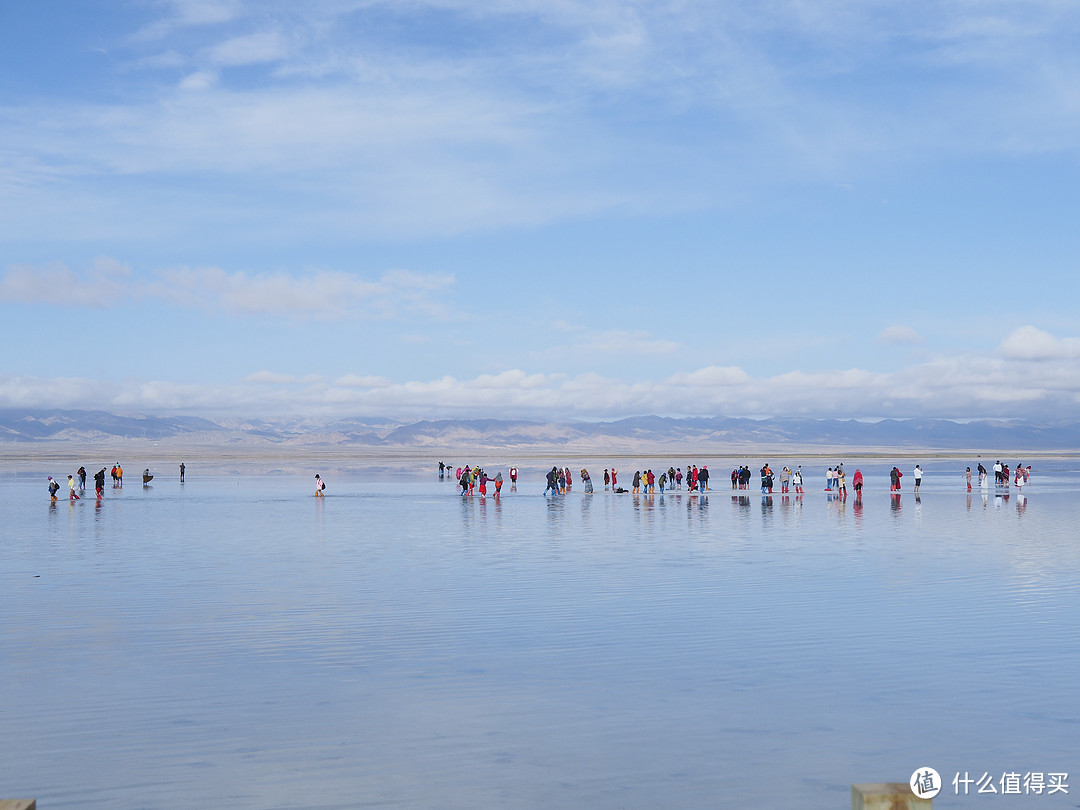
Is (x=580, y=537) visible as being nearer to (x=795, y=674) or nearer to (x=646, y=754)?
(x=795, y=674)

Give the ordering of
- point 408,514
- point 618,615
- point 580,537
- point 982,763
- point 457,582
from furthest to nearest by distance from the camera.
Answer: point 408,514 < point 580,537 < point 457,582 < point 618,615 < point 982,763

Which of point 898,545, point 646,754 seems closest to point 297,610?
point 646,754

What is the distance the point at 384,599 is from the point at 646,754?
941cm

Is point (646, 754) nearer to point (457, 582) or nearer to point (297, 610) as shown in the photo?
point (297, 610)

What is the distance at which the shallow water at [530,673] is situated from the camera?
874 cm

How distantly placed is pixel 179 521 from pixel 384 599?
69.1 ft

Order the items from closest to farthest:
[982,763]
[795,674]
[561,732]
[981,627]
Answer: [982,763] < [561,732] < [795,674] < [981,627]

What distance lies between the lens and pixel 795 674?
12.2m

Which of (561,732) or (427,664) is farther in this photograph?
(427,664)

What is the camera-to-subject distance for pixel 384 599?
707 inches

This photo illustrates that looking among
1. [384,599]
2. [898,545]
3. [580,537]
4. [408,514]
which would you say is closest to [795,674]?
[384,599]

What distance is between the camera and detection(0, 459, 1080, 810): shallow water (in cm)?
874

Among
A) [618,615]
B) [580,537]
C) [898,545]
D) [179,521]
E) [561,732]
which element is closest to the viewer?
[561,732]

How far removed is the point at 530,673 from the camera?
12.4 metres
